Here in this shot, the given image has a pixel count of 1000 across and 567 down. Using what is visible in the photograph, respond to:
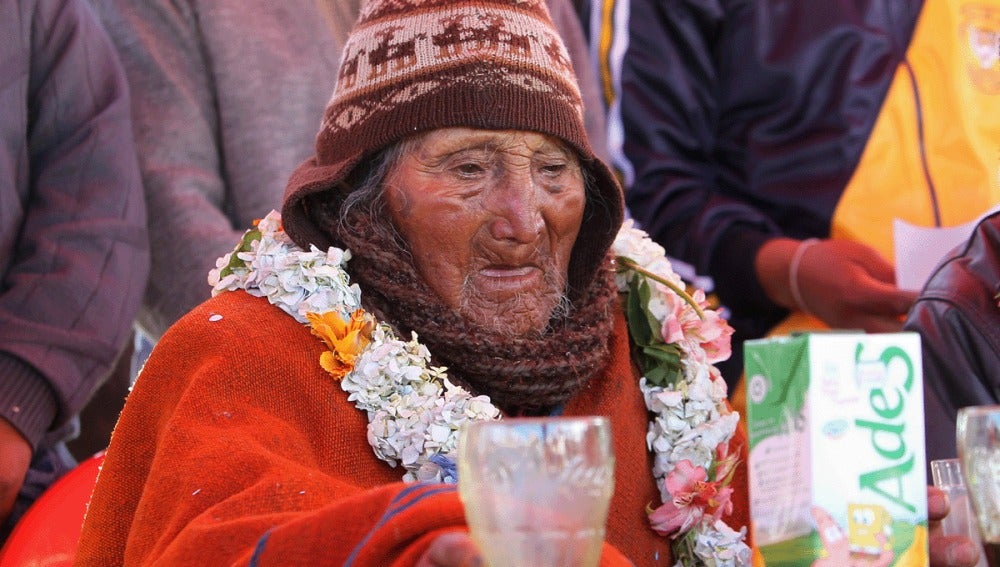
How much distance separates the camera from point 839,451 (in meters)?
1.47

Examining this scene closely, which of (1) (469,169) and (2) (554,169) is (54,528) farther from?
(2) (554,169)

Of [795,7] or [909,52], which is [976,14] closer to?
[909,52]

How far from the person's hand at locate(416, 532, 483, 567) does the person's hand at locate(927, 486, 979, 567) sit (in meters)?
0.76

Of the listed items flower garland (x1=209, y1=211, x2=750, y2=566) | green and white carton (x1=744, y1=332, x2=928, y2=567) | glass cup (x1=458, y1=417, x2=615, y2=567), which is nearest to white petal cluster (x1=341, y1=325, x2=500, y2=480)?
flower garland (x1=209, y1=211, x2=750, y2=566)

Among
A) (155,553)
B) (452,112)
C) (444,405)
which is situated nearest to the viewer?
(155,553)

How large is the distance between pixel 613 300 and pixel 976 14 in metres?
1.89

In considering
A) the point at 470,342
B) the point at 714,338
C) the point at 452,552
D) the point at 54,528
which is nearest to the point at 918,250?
the point at 714,338

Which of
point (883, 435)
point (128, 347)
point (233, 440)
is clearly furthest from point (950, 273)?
point (128, 347)

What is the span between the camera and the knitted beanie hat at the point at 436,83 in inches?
96.3

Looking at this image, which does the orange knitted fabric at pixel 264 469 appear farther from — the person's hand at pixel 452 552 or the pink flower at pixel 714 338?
the pink flower at pixel 714 338

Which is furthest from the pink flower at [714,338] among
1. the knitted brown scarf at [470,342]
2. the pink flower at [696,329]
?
the knitted brown scarf at [470,342]

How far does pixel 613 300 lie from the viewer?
272 centimetres

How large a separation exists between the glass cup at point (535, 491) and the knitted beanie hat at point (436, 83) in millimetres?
1303

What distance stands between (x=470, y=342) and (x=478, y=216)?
0.25 metres
